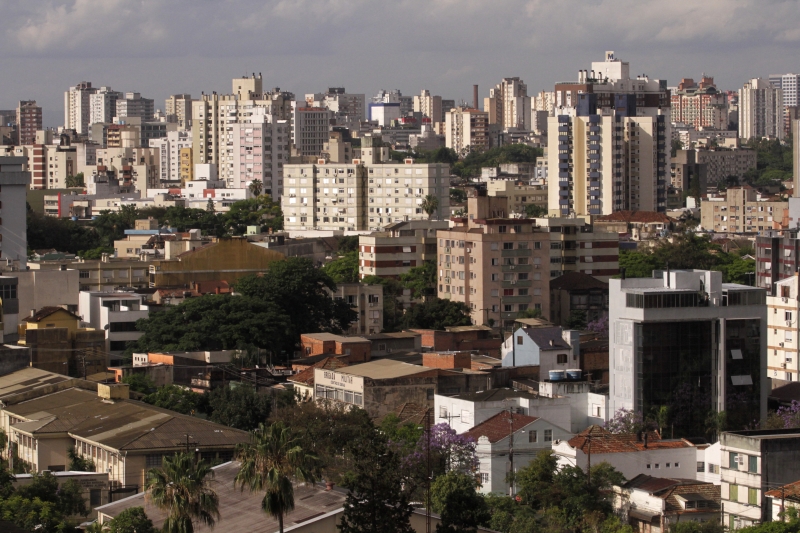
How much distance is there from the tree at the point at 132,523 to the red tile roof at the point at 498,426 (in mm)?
8555

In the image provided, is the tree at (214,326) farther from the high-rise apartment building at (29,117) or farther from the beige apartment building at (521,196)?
the high-rise apartment building at (29,117)

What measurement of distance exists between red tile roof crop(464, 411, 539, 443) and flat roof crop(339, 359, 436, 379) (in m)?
3.75

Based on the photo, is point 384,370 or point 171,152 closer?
point 384,370

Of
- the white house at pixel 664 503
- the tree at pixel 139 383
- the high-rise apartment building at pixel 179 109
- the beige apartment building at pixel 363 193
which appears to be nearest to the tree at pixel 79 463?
the tree at pixel 139 383

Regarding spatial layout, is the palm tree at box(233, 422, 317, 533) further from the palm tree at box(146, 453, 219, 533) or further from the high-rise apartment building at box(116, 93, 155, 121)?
the high-rise apartment building at box(116, 93, 155, 121)


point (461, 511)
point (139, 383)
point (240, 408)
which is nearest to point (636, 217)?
point (139, 383)

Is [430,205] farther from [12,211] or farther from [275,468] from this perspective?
[275,468]

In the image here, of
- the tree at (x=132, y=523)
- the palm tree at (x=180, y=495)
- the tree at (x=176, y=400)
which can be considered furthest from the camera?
the tree at (x=176, y=400)

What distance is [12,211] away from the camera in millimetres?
57125

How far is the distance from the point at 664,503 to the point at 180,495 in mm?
9425

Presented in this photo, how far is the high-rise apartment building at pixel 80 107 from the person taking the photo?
178125mm

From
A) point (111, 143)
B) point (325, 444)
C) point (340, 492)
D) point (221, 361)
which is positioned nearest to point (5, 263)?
point (221, 361)

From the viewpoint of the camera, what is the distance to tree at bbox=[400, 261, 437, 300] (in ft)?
176

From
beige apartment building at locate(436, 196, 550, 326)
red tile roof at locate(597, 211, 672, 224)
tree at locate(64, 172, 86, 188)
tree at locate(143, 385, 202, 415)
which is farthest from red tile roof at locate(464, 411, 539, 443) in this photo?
tree at locate(64, 172, 86, 188)
